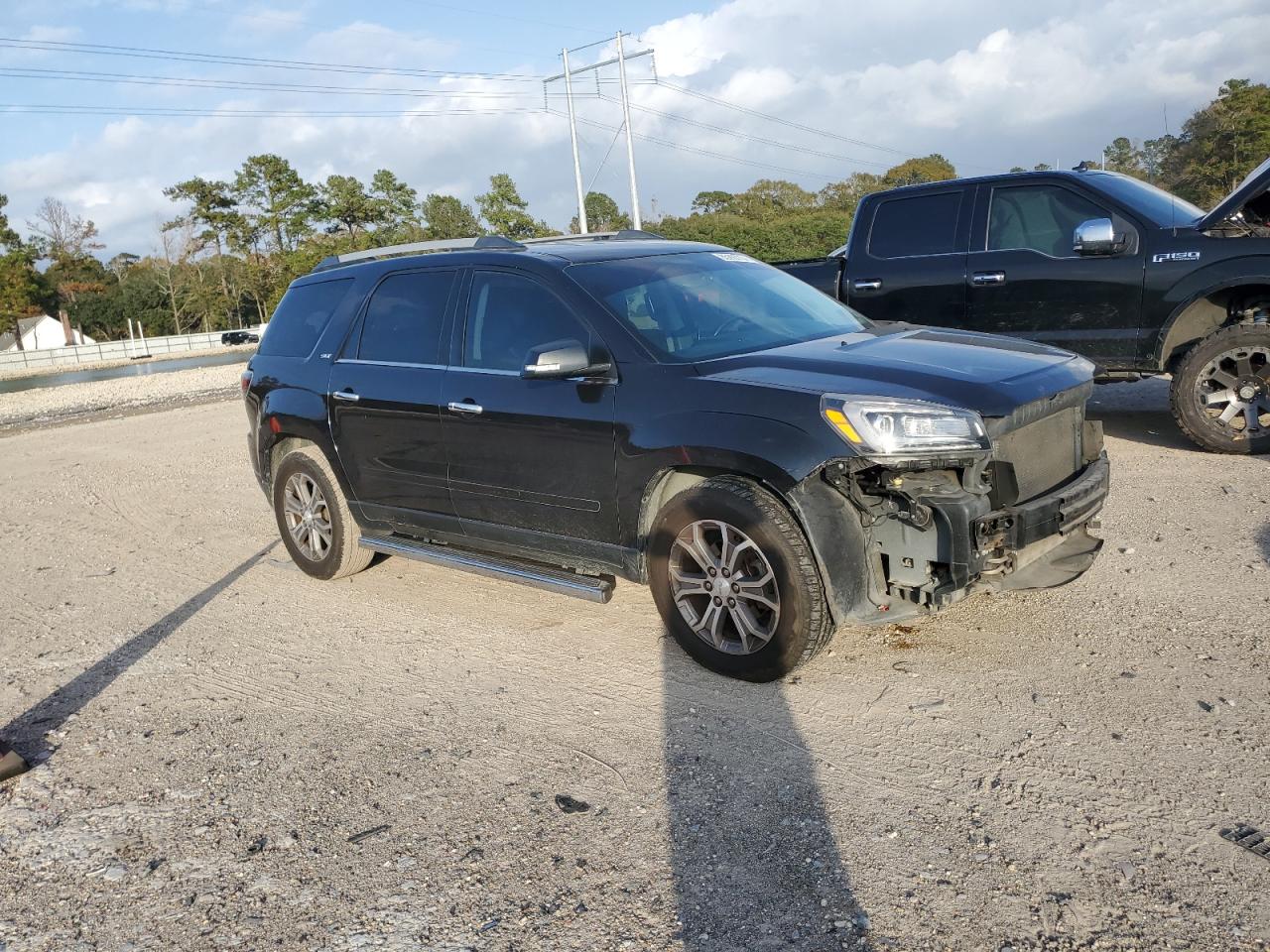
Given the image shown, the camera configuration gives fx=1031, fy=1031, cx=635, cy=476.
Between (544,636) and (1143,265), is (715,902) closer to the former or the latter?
(544,636)

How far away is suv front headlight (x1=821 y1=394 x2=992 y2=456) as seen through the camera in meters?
3.80

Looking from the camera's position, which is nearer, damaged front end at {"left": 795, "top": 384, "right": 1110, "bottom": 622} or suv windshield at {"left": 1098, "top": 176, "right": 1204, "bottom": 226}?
damaged front end at {"left": 795, "top": 384, "right": 1110, "bottom": 622}

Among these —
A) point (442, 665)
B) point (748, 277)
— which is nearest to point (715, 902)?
point (442, 665)

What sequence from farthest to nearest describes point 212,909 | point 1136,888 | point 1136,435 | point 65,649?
1. point 1136,435
2. point 65,649
3. point 212,909
4. point 1136,888

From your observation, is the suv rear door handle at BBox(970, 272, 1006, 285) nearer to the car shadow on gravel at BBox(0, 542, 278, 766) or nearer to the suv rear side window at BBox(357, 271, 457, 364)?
the suv rear side window at BBox(357, 271, 457, 364)

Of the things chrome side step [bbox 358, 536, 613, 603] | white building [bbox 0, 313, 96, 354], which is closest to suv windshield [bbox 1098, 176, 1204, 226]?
chrome side step [bbox 358, 536, 613, 603]

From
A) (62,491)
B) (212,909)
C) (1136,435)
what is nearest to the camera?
(212,909)

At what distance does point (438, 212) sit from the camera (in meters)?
62.6

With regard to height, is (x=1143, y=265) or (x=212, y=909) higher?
(x=1143, y=265)

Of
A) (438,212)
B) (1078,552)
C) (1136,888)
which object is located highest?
(438,212)

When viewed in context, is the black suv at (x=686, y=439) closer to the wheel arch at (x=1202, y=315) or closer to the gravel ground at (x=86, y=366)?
the wheel arch at (x=1202, y=315)

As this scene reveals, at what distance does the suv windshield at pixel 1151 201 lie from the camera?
751cm

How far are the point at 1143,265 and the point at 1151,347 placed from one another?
586mm

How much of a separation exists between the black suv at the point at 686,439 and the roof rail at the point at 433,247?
27 millimetres
